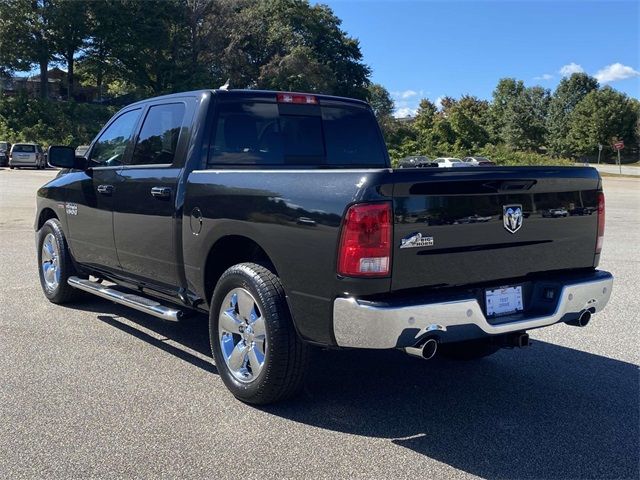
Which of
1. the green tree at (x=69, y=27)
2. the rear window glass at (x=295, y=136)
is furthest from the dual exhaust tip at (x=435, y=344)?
the green tree at (x=69, y=27)

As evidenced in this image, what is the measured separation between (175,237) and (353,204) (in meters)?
1.77

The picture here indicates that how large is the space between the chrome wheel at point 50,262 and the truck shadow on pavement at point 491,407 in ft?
5.36

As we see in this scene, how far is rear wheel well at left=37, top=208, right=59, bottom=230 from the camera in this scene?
6865mm

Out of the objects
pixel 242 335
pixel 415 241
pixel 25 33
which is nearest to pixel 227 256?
pixel 242 335

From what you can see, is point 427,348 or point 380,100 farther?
point 380,100

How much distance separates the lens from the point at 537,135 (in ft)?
267

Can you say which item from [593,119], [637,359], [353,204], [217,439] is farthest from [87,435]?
[593,119]

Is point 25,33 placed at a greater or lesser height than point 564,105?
greater

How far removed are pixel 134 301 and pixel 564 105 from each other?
85.4 m

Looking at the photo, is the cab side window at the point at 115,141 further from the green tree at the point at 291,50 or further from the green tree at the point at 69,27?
the green tree at the point at 291,50

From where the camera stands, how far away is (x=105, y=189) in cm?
557

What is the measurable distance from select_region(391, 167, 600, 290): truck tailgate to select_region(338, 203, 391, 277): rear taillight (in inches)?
2.3

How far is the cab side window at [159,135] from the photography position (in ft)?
16.4

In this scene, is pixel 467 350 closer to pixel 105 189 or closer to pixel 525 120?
pixel 105 189
